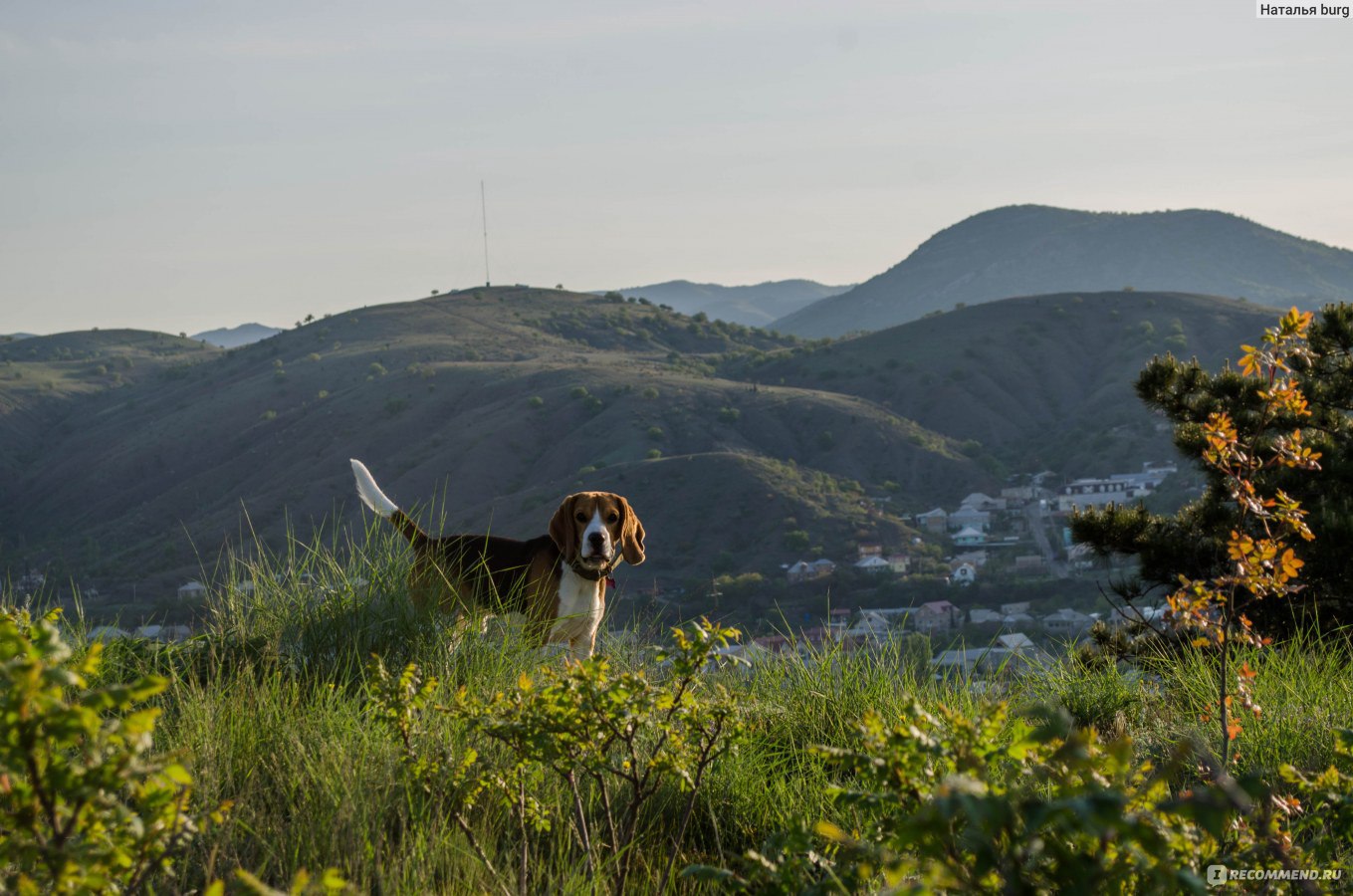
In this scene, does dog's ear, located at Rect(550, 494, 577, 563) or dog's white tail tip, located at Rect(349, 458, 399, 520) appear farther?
dog's white tail tip, located at Rect(349, 458, 399, 520)

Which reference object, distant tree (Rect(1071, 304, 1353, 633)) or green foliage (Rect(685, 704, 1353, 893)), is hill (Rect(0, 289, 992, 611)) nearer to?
distant tree (Rect(1071, 304, 1353, 633))

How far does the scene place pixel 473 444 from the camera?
3568 inches

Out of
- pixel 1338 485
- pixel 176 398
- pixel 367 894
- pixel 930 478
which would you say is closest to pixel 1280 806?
pixel 367 894

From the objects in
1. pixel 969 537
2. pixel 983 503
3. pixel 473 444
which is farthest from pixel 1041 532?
pixel 473 444

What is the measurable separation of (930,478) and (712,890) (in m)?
80.4

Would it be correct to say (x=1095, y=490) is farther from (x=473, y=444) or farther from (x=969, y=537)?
(x=473, y=444)

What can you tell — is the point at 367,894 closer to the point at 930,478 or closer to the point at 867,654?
the point at 867,654

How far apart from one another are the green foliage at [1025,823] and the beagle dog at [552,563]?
2.76 m

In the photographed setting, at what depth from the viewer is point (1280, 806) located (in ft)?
10.6

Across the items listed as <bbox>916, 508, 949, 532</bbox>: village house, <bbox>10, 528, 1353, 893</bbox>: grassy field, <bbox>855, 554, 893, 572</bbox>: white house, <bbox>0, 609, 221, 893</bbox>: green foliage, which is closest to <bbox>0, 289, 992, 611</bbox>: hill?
<bbox>916, 508, 949, 532</bbox>: village house

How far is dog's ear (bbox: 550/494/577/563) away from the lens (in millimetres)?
6477

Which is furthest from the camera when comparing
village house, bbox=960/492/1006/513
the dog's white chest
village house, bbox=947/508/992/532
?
village house, bbox=960/492/1006/513

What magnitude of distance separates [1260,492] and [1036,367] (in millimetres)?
100907

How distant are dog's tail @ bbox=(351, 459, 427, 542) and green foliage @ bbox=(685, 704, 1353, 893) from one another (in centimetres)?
336
